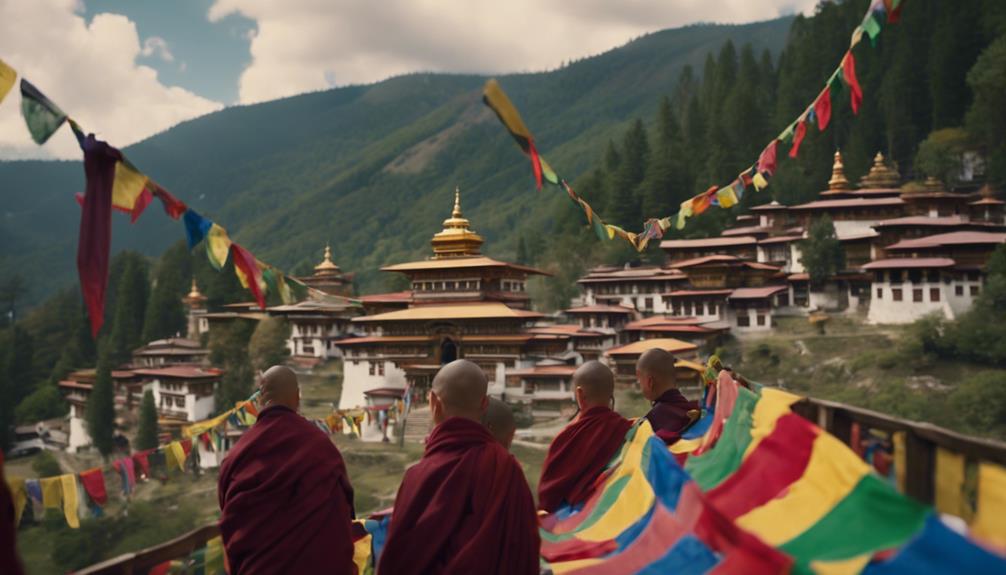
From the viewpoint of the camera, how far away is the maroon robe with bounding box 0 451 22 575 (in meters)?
2.25

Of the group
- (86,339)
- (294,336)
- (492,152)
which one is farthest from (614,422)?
(492,152)

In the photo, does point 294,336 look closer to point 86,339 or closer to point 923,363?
point 86,339

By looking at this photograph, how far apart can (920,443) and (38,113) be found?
4187 mm

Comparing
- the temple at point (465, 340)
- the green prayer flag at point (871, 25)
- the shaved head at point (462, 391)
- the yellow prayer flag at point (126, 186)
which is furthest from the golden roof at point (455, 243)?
the shaved head at point (462, 391)

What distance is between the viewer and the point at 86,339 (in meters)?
52.6

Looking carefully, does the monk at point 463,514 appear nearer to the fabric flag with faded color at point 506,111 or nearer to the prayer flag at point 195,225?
the fabric flag with faded color at point 506,111

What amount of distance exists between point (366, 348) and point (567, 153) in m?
118

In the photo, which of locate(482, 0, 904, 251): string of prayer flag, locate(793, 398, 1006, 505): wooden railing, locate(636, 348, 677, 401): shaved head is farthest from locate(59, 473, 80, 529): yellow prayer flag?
locate(793, 398, 1006, 505): wooden railing

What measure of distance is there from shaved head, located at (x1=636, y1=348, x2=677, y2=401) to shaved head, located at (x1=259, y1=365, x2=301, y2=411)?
2.29 meters

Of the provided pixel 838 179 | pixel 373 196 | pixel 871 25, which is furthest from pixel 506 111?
pixel 373 196

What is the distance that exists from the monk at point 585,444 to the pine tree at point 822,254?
104 feet

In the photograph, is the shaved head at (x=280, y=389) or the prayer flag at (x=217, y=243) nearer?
the shaved head at (x=280, y=389)

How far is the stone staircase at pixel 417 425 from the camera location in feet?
84.9

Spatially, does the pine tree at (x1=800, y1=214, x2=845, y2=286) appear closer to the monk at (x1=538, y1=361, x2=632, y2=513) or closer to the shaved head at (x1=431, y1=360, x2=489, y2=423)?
the monk at (x1=538, y1=361, x2=632, y2=513)
